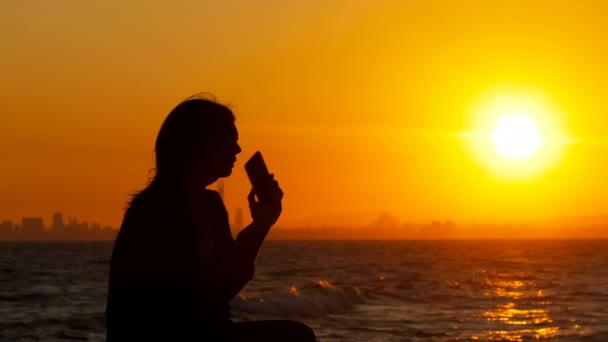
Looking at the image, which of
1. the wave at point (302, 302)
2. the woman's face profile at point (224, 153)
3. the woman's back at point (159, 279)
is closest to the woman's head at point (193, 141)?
the woman's face profile at point (224, 153)

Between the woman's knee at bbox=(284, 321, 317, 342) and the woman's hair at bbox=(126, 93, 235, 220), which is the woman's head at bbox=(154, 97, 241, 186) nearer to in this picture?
the woman's hair at bbox=(126, 93, 235, 220)

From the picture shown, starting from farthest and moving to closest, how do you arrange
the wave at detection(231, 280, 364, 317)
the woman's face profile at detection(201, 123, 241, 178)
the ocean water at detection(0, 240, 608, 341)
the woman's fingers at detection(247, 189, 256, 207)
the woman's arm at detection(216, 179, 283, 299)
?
the wave at detection(231, 280, 364, 317), the ocean water at detection(0, 240, 608, 341), the woman's fingers at detection(247, 189, 256, 207), the woman's face profile at detection(201, 123, 241, 178), the woman's arm at detection(216, 179, 283, 299)

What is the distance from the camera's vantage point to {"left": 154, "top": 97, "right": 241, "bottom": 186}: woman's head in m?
3.59

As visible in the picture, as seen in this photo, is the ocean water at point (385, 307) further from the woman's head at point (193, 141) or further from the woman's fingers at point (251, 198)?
the woman's head at point (193, 141)

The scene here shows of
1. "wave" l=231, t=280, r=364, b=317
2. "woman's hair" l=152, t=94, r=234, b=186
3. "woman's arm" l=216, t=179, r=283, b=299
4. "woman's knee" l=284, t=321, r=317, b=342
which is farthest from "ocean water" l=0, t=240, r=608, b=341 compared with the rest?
"woman's hair" l=152, t=94, r=234, b=186

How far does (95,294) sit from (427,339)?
59.0 feet

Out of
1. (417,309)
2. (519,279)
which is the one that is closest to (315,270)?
(519,279)

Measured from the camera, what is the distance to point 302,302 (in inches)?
1210

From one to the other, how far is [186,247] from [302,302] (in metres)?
27.6

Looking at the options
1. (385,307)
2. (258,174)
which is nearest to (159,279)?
(258,174)

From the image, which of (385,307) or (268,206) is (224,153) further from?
(385,307)

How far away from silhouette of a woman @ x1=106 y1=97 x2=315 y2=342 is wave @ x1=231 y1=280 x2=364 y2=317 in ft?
→ 80.4

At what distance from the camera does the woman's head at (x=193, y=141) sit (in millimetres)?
3586

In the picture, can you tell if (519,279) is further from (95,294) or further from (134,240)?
(134,240)
